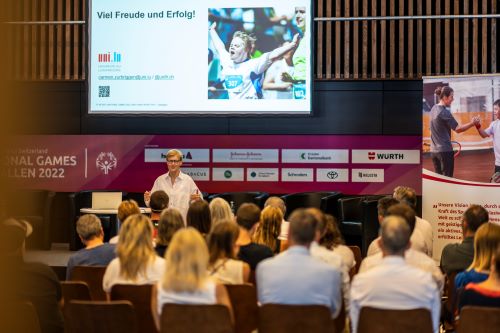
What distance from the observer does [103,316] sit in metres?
3.15

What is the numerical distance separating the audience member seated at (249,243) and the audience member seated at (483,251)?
3.78 feet

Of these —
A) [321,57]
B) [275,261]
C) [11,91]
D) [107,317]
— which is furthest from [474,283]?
[321,57]

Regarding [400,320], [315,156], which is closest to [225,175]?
[315,156]

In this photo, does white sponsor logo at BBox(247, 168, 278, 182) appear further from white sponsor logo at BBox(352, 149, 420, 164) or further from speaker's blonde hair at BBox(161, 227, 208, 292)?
speaker's blonde hair at BBox(161, 227, 208, 292)

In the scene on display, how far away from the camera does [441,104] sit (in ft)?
26.1

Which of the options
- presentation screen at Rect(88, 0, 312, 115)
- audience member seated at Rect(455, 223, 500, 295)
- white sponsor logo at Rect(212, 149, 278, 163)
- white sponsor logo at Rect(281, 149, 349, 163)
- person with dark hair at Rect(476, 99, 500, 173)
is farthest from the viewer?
white sponsor logo at Rect(212, 149, 278, 163)

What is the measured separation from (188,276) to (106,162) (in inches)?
278

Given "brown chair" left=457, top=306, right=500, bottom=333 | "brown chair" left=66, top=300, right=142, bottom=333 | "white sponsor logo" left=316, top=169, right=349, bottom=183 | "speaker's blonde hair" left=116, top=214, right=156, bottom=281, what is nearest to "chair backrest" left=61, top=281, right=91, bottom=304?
"speaker's blonde hair" left=116, top=214, right=156, bottom=281

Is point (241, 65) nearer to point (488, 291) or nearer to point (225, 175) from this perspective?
point (225, 175)

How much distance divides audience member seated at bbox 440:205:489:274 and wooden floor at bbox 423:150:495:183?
371 cm

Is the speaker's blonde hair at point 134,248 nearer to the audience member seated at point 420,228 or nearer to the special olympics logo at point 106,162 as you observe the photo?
the audience member seated at point 420,228

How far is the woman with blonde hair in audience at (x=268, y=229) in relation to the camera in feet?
15.6

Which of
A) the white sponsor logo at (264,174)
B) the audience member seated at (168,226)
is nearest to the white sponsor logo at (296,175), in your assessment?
the white sponsor logo at (264,174)

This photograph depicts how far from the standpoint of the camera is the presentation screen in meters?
9.04
